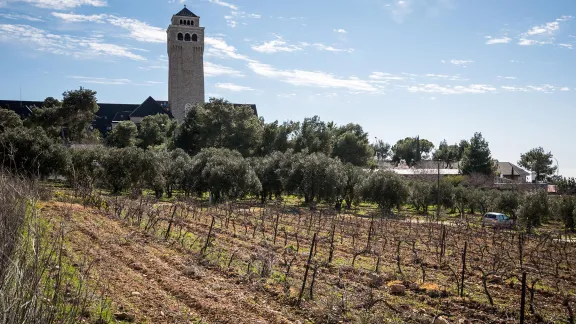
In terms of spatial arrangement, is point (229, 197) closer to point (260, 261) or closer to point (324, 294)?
point (260, 261)

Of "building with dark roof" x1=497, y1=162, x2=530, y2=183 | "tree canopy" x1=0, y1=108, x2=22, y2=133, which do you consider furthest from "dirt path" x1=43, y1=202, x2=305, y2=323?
"building with dark roof" x1=497, y1=162, x2=530, y2=183

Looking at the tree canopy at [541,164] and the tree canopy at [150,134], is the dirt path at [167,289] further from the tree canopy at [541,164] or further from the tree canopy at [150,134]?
the tree canopy at [541,164]

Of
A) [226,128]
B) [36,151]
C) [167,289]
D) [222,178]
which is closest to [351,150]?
[226,128]

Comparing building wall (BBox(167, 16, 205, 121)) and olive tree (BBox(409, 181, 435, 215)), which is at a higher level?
building wall (BBox(167, 16, 205, 121))

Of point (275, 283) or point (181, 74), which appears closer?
point (275, 283)

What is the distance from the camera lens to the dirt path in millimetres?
9312

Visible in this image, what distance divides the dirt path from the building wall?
71.3 meters

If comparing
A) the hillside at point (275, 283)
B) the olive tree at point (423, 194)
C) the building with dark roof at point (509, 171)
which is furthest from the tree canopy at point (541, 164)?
the hillside at point (275, 283)

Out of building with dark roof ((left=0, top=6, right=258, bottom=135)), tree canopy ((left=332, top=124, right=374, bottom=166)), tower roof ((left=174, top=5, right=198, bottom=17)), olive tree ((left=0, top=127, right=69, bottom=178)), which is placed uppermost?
tower roof ((left=174, top=5, right=198, bottom=17))

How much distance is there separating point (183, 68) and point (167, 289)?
253 ft

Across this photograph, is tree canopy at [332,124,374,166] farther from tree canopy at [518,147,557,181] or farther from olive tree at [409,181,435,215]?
tree canopy at [518,147,557,181]

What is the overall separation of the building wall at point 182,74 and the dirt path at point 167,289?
234ft

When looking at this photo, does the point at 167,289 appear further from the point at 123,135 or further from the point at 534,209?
the point at 123,135

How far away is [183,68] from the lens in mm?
84125
